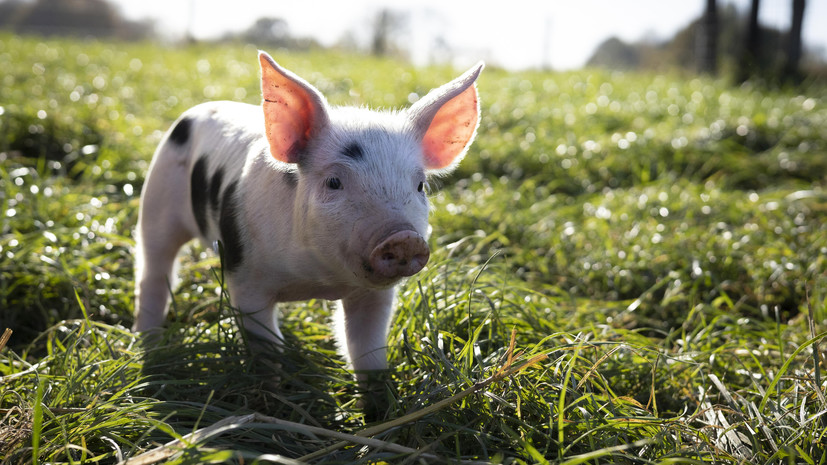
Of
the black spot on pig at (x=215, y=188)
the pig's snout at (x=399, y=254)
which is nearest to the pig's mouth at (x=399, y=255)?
the pig's snout at (x=399, y=254)

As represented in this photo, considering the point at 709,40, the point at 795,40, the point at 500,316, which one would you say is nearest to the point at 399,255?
the point at 500,316

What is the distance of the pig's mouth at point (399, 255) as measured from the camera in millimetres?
2201

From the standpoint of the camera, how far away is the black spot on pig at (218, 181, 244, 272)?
2674mm

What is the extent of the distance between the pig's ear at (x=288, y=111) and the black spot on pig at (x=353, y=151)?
18 centimetres

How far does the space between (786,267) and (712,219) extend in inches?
42.0

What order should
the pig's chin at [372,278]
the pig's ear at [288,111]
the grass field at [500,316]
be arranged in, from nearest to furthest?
the grass field at [500,316] → the pig's chin at [372,278] → the pig's ear at [288,111]

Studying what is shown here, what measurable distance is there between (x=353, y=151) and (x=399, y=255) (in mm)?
506

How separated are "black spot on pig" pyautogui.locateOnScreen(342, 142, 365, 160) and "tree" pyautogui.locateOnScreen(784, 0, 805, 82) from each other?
1349 centimetres

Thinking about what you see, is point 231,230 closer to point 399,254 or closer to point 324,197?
point 324,197

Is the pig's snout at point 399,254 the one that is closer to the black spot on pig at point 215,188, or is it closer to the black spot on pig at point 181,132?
the black spot on pig at point 215,188

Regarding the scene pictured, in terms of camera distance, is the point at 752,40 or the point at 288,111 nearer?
the point at 288,111

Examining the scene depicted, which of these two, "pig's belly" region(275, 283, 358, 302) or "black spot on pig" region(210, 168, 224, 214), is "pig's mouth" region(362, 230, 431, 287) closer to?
"pig's belly" region(275, 283, 358, 302)

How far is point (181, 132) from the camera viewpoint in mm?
3316

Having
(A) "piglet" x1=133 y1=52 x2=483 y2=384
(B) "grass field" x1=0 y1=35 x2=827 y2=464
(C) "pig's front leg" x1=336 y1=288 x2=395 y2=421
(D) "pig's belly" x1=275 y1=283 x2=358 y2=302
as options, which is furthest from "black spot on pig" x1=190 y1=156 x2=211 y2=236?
(C) "pig's front leg" x1=336 y1=288 x2=395 y2=421
